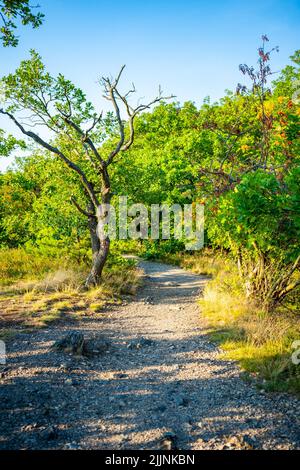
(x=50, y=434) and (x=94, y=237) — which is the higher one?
(x=94, y=237)

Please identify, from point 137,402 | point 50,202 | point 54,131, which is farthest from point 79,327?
point 54,131

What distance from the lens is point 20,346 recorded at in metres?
6.23

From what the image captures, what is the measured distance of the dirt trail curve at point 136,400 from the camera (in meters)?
3.69

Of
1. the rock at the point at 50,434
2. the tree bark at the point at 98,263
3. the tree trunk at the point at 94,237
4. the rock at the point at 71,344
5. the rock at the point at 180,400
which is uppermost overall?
the tree trunk at the point at 94,237

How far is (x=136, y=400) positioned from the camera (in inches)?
180

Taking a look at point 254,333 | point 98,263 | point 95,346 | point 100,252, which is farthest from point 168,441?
point 100,252

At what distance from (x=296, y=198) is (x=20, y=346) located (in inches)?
221

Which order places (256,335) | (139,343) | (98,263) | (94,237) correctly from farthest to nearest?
1. (94,237)
2. (98,263)
3. (139,343)
4. (256,335)

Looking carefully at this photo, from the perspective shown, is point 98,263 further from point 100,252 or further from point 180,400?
point 180,400

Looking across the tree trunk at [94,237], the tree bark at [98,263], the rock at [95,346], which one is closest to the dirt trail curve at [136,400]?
the rock at [95,346]

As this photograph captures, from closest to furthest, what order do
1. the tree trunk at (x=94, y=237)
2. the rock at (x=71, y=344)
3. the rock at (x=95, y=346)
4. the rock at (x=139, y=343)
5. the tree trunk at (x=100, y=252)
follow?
the rock at (x=71, y=344) < the rock at (x=95, y=346) < the rock at (x=139, y=343) < the tree trunk at (x=100, y=252) < the tree trunk at (x=94, y=237)

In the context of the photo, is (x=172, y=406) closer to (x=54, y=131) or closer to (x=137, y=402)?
(x=137, y=402)

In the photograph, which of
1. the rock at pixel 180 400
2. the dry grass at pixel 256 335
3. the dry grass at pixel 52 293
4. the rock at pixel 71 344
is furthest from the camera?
the dry grass at pixel 52 293

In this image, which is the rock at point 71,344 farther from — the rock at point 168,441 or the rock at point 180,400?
the rock at point 168,441
